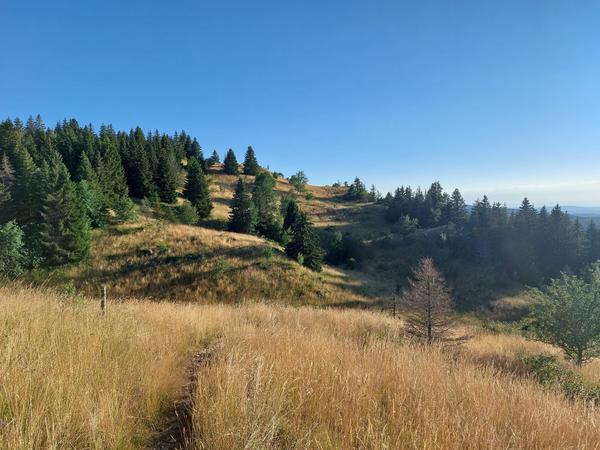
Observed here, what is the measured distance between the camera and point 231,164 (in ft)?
271

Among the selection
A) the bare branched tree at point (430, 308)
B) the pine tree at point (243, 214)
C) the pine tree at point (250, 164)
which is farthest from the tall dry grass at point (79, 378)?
the pine tree at point (250, 164)

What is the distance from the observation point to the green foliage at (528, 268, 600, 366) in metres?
9.05

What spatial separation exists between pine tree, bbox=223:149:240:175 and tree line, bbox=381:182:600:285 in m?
47.7

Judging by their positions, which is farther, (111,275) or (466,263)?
(466,263)

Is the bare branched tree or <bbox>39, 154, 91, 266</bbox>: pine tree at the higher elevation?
<bbox>39, 154, 91, 266</bbox>: pine tree

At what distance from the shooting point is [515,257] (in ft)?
156

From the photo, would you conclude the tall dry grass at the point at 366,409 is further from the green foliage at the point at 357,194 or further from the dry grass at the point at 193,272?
the green foliage at the point at 357,194

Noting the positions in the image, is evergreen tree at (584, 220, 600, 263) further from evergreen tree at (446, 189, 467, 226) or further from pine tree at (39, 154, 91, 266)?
pine tree at (39, 154, 91, 266)

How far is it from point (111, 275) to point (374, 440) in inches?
1168

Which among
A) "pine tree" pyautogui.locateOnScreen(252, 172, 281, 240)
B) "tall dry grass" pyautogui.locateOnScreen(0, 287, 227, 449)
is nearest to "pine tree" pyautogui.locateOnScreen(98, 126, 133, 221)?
"pine tree" pyautogui.locateOnScreen(252, 172, 281, 240)

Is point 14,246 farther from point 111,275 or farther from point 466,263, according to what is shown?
point 466,263

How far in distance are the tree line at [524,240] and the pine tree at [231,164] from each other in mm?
47657

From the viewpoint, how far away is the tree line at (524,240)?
1826 inches

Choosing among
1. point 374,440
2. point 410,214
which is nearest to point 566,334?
point 374,440
